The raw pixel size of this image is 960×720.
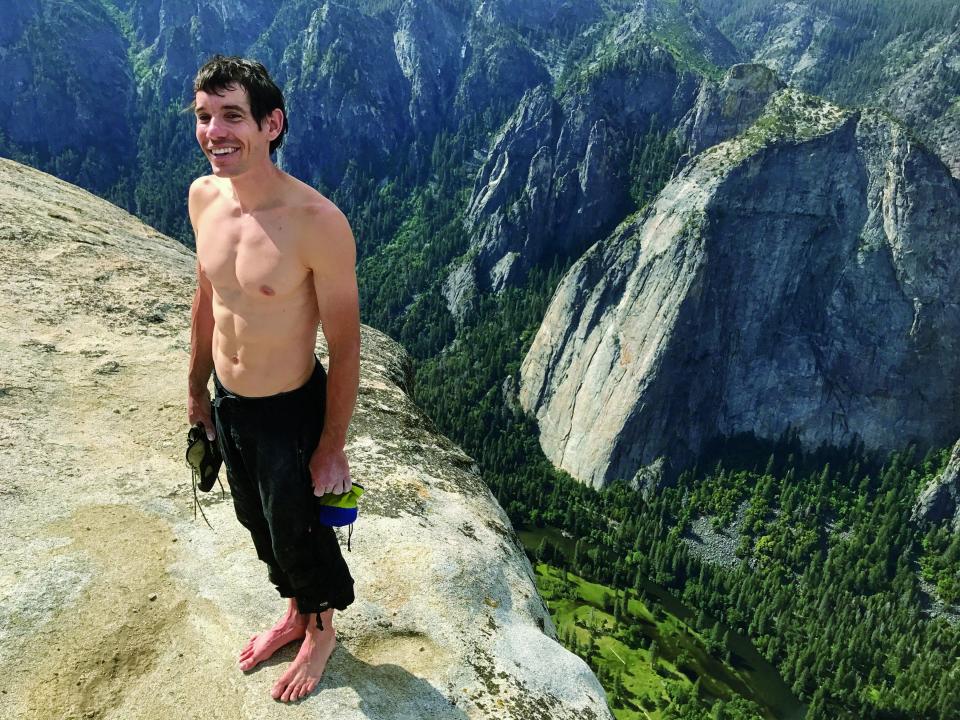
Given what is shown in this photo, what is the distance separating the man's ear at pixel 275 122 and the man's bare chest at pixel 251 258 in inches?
27.1

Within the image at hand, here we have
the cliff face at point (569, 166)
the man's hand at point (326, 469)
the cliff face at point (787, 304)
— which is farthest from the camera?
the cliff face at point (569, 166)

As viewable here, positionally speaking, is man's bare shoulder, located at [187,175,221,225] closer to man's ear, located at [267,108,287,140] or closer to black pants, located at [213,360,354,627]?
man's ear, located at [267,108,287,140]

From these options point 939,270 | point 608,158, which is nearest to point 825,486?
point 939,270

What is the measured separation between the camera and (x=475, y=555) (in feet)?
28.1

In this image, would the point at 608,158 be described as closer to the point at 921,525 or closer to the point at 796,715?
the point at 921,525

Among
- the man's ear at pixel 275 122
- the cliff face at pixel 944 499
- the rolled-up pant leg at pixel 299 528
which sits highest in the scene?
the man's ear at pixel 275 122

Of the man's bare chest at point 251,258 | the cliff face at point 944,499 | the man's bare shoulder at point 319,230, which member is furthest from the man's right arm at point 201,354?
the cliff face at point 944,499

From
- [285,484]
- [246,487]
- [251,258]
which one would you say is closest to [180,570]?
[246,487]

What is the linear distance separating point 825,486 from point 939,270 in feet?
137

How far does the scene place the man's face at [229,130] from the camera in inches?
183

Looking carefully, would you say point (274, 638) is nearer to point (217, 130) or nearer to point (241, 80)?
point (217, 130)

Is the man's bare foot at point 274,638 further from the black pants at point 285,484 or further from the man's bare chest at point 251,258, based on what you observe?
the man's bare chest at point 251,258

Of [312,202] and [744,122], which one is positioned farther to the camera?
[744,122]

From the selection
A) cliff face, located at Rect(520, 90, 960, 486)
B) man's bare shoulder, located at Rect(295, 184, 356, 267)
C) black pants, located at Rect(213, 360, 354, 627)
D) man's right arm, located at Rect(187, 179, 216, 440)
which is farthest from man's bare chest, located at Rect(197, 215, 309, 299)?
cliff face, located at Rect(520, 90, 960, 486)
